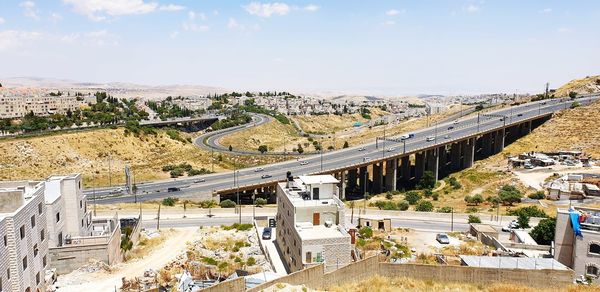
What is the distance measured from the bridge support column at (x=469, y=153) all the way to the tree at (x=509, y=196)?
2959 centimetres

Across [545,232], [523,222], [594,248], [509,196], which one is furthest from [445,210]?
[594,248]

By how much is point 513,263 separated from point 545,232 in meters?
14.9

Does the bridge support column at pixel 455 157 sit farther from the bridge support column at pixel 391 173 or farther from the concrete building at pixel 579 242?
the concrete building at pixel 579 242

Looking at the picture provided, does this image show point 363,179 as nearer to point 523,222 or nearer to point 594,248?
point 523,222

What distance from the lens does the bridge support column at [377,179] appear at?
9269 centimetres

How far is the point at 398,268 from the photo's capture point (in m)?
32.1

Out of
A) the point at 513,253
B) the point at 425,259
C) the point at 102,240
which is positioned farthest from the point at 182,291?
the point at 513,253

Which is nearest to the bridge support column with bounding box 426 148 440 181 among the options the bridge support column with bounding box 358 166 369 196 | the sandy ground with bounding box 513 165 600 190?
the bridge support column with bounding box 358 166 369 196

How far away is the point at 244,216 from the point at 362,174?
4081 centimetres

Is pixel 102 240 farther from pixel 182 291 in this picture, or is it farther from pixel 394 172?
pixel 394 172

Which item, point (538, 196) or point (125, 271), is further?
point (538, 196)

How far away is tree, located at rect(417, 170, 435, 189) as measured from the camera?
3634 inches

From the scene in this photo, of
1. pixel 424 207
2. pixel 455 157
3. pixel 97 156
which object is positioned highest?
pixel 97 156

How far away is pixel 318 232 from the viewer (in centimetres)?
3712
